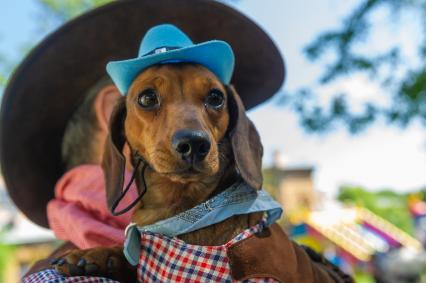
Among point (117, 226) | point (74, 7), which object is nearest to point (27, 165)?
point (117, 226)

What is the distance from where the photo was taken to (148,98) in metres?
2.03

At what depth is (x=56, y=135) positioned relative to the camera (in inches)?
111

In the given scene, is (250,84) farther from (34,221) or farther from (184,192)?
(34,221)

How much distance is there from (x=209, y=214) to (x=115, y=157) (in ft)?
1.65

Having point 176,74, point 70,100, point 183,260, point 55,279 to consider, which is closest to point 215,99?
point 176,74

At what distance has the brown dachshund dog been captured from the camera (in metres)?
1.81

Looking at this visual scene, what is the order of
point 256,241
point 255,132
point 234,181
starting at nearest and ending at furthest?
point 256,241
point 234,181
point 255,132

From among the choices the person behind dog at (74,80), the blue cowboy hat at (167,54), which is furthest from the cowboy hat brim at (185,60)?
the person behind dog at (74,80)

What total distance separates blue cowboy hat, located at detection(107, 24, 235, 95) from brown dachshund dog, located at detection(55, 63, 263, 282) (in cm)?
3

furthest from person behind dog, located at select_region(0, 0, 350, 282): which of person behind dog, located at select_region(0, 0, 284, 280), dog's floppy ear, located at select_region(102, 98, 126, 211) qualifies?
dog's floppy ear, located at select_region(102, 98, 126, 211)

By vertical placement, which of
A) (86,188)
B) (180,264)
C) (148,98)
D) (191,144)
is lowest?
(180,264)

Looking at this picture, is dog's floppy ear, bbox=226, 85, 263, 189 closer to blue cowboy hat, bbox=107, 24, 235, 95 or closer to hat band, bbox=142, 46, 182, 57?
blue cowboy hat, bbox=107, 24, 235, 95

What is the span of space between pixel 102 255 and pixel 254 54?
1333mm

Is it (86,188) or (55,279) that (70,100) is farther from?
(55,279)
